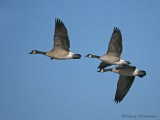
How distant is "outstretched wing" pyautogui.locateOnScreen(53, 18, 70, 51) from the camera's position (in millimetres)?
15016

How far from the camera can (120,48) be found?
15828mm

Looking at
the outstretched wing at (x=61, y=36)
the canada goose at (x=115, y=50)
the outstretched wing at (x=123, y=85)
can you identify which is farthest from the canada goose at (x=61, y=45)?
the outstretched wing at (x=123, y=85)

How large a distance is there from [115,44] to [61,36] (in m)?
2.46

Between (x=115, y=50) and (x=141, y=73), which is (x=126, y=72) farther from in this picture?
(x=115, y=50)

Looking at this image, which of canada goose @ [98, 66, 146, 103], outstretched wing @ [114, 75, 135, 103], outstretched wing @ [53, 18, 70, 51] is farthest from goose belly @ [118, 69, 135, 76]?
outstretched wing @ [53, 18, 70, 51]

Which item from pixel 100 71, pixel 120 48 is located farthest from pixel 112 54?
pixel 100 71

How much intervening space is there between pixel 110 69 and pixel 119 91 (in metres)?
1.13

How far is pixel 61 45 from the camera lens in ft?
50.5

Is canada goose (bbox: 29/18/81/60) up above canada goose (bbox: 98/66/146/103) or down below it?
above

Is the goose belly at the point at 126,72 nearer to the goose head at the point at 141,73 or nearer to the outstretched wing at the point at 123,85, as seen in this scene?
the goose head at the point at 141,73

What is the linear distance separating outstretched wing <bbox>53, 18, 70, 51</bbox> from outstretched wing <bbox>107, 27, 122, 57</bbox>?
1.96 metres

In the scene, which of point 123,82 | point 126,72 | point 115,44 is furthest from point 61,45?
point 123,82

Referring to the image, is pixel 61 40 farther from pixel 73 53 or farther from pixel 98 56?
pixel 98 56

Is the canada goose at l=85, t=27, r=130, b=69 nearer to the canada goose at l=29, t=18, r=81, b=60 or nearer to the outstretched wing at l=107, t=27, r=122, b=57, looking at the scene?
the outstretched wing at l=107, t=27, r=122, b=57
